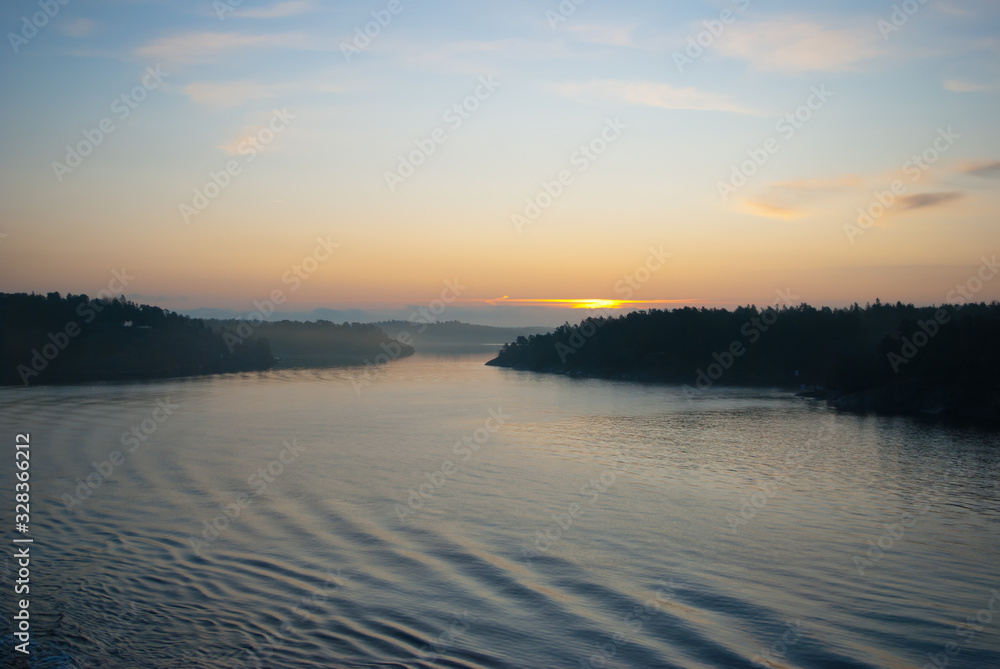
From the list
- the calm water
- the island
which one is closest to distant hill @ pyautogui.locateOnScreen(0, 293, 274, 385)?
the island

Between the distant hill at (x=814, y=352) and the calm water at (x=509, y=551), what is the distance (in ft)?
52.0

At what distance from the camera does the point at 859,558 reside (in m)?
13.7

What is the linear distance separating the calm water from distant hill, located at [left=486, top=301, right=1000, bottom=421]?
624 inches

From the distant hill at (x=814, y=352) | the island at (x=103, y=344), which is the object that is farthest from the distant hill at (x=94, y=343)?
the distant hill at (x=814, y=352)

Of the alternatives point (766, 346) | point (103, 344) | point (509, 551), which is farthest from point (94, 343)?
point (509, 551)

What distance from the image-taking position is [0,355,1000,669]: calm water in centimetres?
955

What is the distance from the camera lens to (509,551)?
13.8 m

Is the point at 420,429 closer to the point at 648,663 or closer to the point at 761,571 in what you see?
the point at 761,571

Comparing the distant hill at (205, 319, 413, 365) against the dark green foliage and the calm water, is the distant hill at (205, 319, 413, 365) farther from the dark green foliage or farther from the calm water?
the calm water

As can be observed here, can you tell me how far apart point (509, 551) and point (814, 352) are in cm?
7234

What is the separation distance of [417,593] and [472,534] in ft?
12.4

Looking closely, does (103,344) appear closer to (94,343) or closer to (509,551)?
(94,343)

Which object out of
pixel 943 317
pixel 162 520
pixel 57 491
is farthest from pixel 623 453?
pixel 943 317

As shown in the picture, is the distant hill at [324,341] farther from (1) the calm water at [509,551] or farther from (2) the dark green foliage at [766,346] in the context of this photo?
(1) the calm water at [509,551]
